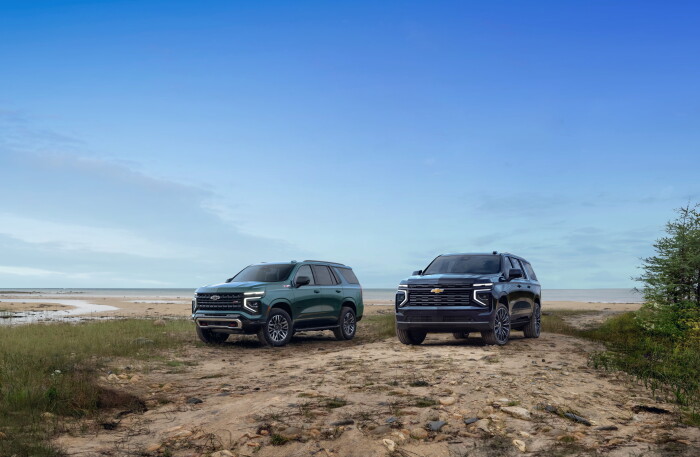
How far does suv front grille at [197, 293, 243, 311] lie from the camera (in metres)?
15.5

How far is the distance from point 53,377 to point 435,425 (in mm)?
6304

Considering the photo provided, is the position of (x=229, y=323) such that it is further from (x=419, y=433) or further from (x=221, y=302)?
(x=419, y=433)

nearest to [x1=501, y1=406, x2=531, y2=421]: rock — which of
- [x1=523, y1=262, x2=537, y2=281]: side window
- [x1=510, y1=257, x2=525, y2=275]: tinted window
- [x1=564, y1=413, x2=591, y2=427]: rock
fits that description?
[x1=564, y1=413, x2=591, y2=427]: rock

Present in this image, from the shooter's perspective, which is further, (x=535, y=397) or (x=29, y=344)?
(x=29, y=344)

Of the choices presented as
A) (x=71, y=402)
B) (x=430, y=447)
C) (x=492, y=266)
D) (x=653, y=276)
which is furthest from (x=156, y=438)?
(x=653, y=276)

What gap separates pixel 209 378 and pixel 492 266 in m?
7.70

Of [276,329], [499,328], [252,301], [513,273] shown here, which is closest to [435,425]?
[499,328]

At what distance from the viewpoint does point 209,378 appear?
10.9 meters

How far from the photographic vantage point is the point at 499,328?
572 inches

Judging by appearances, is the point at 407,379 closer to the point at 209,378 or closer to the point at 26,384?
the point at 209,378

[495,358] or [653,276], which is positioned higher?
[653,276]

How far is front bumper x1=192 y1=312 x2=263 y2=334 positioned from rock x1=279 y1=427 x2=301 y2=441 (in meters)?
8.76

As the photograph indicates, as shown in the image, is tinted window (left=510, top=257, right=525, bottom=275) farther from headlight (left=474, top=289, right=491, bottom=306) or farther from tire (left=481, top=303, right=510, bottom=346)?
headlight (left=474, top=289, right=491, bottom=306)

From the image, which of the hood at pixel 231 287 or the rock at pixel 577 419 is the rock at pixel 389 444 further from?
the hood at pixel 231 287
